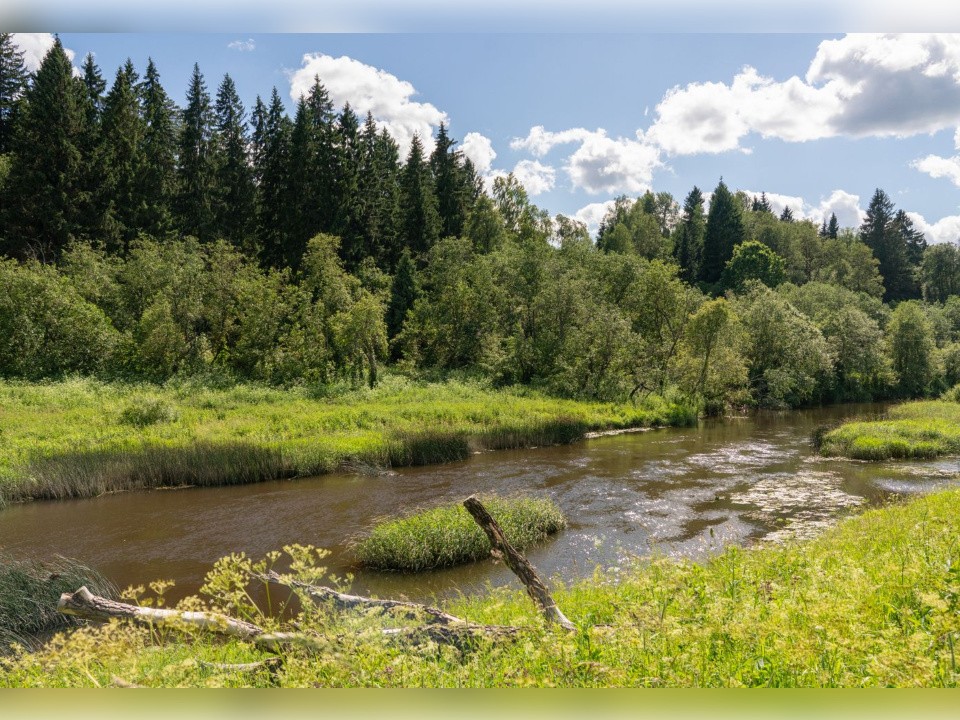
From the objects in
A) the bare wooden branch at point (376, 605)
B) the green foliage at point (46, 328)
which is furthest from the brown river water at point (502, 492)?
the green foliage at point (46, 328)

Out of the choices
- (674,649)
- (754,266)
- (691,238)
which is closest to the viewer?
(674,649)

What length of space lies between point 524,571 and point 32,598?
7.90 m

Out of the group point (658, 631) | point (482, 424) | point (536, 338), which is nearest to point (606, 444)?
point (482, 424)

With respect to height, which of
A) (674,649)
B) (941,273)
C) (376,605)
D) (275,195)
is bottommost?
(376,605)

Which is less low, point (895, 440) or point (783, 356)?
point (783, 356)

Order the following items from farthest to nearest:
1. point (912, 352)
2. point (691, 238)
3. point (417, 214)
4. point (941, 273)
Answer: point (691, 238), point (941, 273), point (417, 214), point (912, 352)

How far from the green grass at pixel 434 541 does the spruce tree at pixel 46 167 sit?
35841 millimetres

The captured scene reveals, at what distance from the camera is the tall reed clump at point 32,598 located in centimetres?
845

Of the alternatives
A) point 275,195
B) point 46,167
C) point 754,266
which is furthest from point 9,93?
point 754,266

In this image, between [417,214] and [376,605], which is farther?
[417,214]

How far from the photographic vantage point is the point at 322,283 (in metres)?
37.7

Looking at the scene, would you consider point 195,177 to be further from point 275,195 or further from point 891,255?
point 891,255

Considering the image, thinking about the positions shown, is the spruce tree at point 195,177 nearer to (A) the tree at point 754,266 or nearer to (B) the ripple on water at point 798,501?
(B) the ripple on water at point 798,501

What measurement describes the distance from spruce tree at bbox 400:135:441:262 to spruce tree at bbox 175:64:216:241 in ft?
49.5
